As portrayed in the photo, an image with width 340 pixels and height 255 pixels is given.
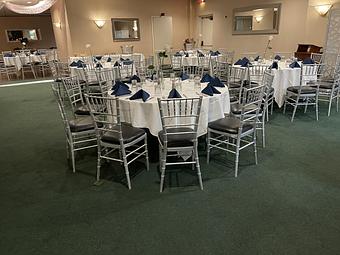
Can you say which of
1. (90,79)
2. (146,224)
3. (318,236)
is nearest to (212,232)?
(146,224)

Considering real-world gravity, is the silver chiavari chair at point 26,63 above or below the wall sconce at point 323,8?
below

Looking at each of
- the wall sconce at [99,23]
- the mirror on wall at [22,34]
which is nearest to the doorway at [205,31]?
Answer: the wall sconce at [99,23]

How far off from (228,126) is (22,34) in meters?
Answer: 17.2

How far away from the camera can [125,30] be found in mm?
10539

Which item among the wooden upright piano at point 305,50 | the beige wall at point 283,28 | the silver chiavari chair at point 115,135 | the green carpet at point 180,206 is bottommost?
the green carpet at point 180,206

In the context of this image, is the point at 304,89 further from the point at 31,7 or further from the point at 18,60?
the point at 18,60

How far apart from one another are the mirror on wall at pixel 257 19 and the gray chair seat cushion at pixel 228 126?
240 inches

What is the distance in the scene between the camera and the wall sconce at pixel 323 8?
6525mm

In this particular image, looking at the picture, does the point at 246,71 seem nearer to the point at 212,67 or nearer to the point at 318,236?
the point at 212,67

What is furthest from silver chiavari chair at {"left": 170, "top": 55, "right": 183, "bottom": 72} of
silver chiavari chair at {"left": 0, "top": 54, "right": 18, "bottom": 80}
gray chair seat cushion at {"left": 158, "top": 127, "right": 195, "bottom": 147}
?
silver chiavari chair at {"left": 0, "top": 54, "right": 18, "bottom": 80}

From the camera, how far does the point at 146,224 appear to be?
2.22m

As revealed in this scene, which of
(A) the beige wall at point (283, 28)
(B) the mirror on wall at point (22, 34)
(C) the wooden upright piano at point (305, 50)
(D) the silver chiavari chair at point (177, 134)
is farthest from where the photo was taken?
(B) the mirror on wall at point (22, 34)

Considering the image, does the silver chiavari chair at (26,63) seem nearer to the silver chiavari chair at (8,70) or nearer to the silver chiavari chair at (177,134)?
the silver chiavari chair at (8,70)

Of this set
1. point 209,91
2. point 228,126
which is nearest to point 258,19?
point 209,91
